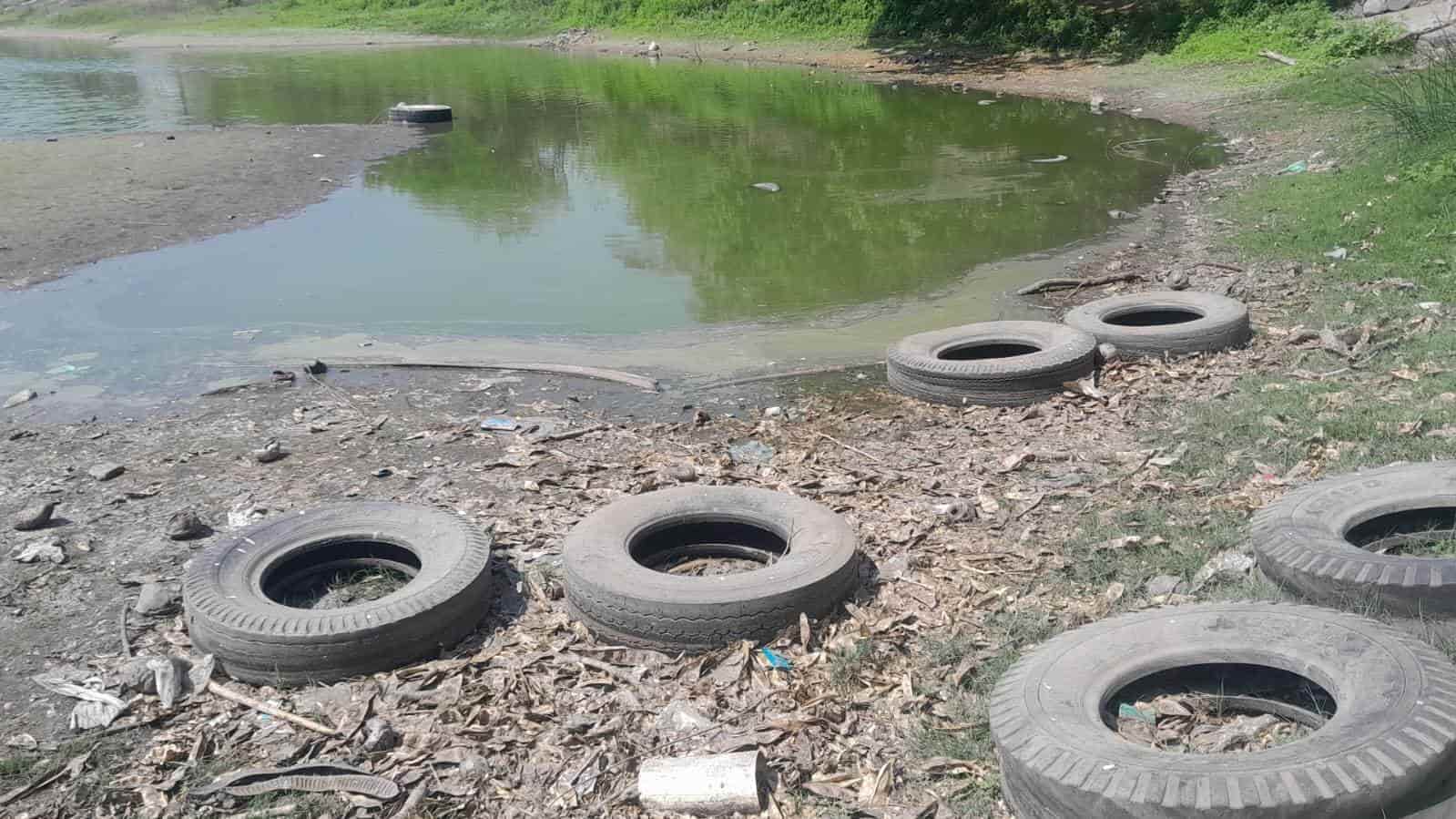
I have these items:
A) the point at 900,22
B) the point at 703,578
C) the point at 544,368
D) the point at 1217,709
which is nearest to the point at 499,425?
the point at 544,368

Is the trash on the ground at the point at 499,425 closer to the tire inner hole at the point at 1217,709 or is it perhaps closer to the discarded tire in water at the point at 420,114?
the tire inner hole at the point at 1217,709

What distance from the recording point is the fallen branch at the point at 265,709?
424 cm

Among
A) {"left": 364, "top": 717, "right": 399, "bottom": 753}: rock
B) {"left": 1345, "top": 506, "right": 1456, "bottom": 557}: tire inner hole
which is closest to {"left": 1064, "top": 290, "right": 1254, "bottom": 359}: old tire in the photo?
{"left": 1345, "top": 506, "right": 1456, "bottom": 557}: tire inner hole

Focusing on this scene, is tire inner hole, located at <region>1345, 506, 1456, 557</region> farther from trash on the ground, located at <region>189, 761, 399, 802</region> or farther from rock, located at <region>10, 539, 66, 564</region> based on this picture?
rock, located at <region>10, 539, 66, 564</region>

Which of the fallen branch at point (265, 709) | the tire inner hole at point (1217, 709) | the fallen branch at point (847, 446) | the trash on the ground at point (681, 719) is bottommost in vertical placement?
the fallen branch at point (847, 446)

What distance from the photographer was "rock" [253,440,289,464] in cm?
679

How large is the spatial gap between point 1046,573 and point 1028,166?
11950 mm

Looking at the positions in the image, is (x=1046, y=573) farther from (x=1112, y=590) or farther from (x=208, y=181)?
(x=208, y=181)

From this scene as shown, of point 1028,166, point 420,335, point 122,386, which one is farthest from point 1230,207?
point 122,386

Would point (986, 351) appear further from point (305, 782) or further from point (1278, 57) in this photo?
point (1278, 57)

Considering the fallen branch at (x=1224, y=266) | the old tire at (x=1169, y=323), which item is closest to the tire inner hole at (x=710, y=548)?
the old tire at (x=1169, y=323)

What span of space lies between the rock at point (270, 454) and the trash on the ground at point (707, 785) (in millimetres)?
3896

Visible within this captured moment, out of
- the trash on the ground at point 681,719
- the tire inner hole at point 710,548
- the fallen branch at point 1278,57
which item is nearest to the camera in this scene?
the trash on the ground at point 681,719

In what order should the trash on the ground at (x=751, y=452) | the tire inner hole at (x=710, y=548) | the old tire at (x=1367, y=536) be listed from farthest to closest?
1. the trash on the ground at (x=751, y=452)
2. the tire inner hole at (x=710, y=548)
3. the old tire at (x=1367, y=536)
